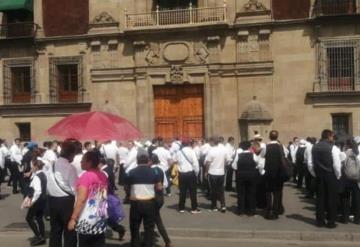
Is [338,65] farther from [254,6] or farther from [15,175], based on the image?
[15,175]

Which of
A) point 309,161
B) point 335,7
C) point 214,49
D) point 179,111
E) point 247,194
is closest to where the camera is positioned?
point 247,194

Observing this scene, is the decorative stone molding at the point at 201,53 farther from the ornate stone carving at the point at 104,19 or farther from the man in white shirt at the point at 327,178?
the man in white shirt at the point at 327,178

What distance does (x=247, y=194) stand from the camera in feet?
45.9

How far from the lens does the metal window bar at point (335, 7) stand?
24.3m

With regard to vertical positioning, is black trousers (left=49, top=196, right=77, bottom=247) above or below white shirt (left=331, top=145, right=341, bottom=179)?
below

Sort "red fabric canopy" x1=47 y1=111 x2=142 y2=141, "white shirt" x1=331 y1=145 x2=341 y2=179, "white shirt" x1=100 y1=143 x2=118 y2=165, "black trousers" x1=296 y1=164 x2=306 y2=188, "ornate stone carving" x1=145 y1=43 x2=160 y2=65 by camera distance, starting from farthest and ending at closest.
A: "ornate stone carving" x1=145 y1=43 x2=160 y2=65 < "white shirt" x1=100 y1=143 x2=118 y2=165 < "black trousers" x1=296 y1=164 x2=306 y2=188 < "white shirt" x1=331 y1=145 x2=341 y2=179 < "red fabric canopy" x1=47 y1=111 x2=142 y2=141

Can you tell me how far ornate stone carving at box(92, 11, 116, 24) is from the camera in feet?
88.6

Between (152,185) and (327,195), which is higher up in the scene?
(152,185)

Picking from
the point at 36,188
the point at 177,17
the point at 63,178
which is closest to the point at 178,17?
the point at 177,17

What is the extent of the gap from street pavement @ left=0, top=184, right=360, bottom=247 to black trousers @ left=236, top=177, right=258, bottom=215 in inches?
9.9

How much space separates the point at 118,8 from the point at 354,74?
11.0 m

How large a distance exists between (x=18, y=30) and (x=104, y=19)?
184 inches

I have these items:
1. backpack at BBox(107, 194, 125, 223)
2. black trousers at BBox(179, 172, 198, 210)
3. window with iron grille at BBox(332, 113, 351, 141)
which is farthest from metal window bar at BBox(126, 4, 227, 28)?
backpack at BBox(107, 194, 125, 223)

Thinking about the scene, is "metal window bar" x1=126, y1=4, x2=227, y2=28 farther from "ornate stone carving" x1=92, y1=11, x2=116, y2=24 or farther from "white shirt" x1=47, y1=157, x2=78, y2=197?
"white shirt" x1=47, y1=157, x2=78, y2=197
